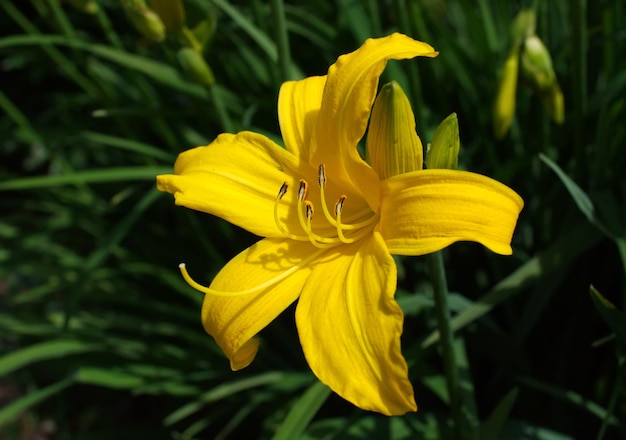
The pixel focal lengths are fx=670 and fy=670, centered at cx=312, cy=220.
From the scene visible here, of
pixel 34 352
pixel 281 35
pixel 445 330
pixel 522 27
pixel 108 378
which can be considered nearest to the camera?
pixel 445 330

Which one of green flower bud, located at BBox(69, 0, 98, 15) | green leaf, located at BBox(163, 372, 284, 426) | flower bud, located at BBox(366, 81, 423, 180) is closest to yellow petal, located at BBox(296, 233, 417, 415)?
flower bud, located at BBox(366, 81, 423, 180)

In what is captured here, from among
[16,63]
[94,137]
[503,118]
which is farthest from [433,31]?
[16,63]

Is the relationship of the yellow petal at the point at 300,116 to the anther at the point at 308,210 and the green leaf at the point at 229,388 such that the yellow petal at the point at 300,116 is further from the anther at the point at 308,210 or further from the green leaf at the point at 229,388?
the green leaf at the point at 229,388

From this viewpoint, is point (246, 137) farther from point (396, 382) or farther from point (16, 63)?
Answer: point (16, 63)

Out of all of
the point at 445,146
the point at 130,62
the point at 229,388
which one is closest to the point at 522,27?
the point at 445,146

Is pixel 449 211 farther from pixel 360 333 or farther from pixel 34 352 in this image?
pixel 34 352

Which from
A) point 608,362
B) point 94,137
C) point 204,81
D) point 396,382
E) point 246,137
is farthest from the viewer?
point 94,137
